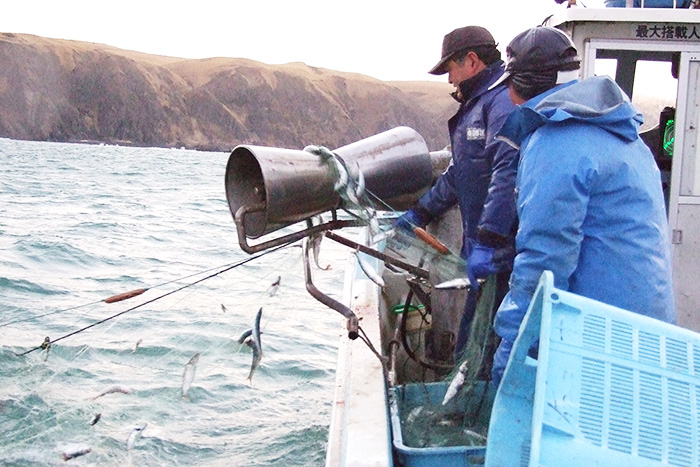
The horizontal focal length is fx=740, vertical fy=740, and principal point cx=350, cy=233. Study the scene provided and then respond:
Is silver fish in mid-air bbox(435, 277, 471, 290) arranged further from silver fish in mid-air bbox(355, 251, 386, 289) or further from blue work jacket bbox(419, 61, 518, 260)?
silver fish in mid-air bbox(355, 251, 386, 289)

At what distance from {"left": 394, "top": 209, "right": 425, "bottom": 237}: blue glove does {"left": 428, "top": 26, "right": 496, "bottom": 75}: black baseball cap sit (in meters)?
0.99

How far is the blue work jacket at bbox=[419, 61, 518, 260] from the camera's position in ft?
11.1

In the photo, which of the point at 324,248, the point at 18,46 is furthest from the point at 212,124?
the point at 324,248

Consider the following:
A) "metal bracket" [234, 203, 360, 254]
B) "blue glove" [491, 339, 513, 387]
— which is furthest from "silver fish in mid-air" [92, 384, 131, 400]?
"blue glove" [491, 339, 513, 387]

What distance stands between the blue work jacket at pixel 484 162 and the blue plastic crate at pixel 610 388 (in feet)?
4.07

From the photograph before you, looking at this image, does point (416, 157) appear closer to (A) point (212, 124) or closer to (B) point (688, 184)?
(B) point (688, 184)

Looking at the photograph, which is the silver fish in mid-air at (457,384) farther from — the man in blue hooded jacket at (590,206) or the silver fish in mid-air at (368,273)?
the man in blue hooded jacket at (590,206)

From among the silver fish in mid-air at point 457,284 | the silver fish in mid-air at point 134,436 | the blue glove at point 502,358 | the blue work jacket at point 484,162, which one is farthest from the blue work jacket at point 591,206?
the silver fish in mid-air at point 134,436

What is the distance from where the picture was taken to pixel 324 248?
11.9 m

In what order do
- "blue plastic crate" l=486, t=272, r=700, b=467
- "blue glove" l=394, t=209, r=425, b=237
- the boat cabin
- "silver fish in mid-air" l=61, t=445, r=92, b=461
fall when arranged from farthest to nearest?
"silver fish in mid-air" l=61, t=445, r=92, b=461 < "blue glove" l=394, t=209, r=425, b=237 < the boat cabin < "blue plastic crate" l=486, t=272, r=700, b=467

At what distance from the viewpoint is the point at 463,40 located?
12.7 ft

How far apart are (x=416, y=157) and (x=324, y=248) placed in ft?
24.3

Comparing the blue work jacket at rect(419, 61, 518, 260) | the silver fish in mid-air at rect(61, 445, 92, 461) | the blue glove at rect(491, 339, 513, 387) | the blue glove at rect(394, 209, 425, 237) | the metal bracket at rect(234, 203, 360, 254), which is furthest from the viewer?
the silver fish in mid-air at rect(61, 445, 92, 461)

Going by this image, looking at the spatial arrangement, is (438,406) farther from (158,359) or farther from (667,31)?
(158,359)
